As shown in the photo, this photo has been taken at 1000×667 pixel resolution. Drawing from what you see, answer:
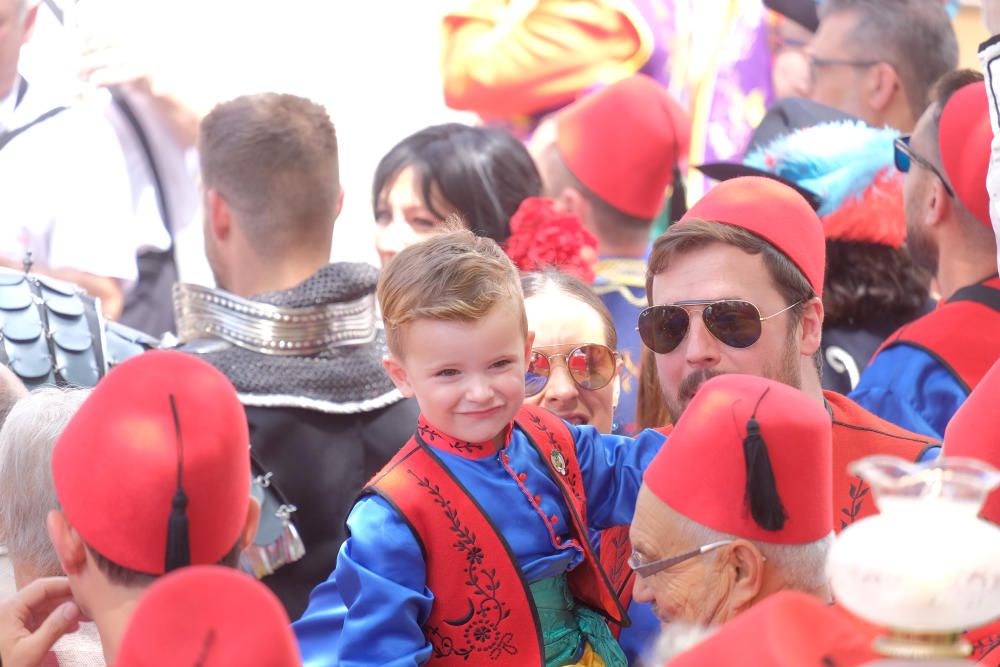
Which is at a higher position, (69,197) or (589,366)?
(589,366)

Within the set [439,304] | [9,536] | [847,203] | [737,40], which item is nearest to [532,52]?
[737,40]

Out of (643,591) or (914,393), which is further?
(914,393)

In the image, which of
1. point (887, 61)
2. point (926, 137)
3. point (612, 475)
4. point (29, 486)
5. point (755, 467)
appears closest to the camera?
point (755, 467)

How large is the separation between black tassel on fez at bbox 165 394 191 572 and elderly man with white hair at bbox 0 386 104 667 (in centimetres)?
46

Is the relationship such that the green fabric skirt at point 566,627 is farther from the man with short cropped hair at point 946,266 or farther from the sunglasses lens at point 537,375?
the man with short cropped hair at point 946,266

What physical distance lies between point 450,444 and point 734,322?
2.21ft

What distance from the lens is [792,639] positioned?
1350 mm

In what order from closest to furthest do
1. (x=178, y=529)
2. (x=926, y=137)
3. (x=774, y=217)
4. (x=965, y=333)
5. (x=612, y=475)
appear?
(x=178, y=529)
(x=612, y=475)
(x=774, y=217)
(x=965, y=333)
(x=926, y=137)

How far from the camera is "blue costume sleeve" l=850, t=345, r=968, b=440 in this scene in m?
3.55

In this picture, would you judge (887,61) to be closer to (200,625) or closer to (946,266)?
(946,266)

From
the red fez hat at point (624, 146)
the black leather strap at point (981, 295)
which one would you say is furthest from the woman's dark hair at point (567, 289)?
the red fez hat at point (624, 146)

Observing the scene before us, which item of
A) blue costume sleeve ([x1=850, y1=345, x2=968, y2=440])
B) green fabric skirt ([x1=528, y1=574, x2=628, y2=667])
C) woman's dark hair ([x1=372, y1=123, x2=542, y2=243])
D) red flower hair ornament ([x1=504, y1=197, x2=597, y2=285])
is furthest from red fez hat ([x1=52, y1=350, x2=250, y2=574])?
woman's dark hair ([x1=372, y1=123, x2=542, y2=243])

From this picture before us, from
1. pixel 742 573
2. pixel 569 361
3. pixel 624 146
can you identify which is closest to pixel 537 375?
pixel 569 361

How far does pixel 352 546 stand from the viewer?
2.43 metres
